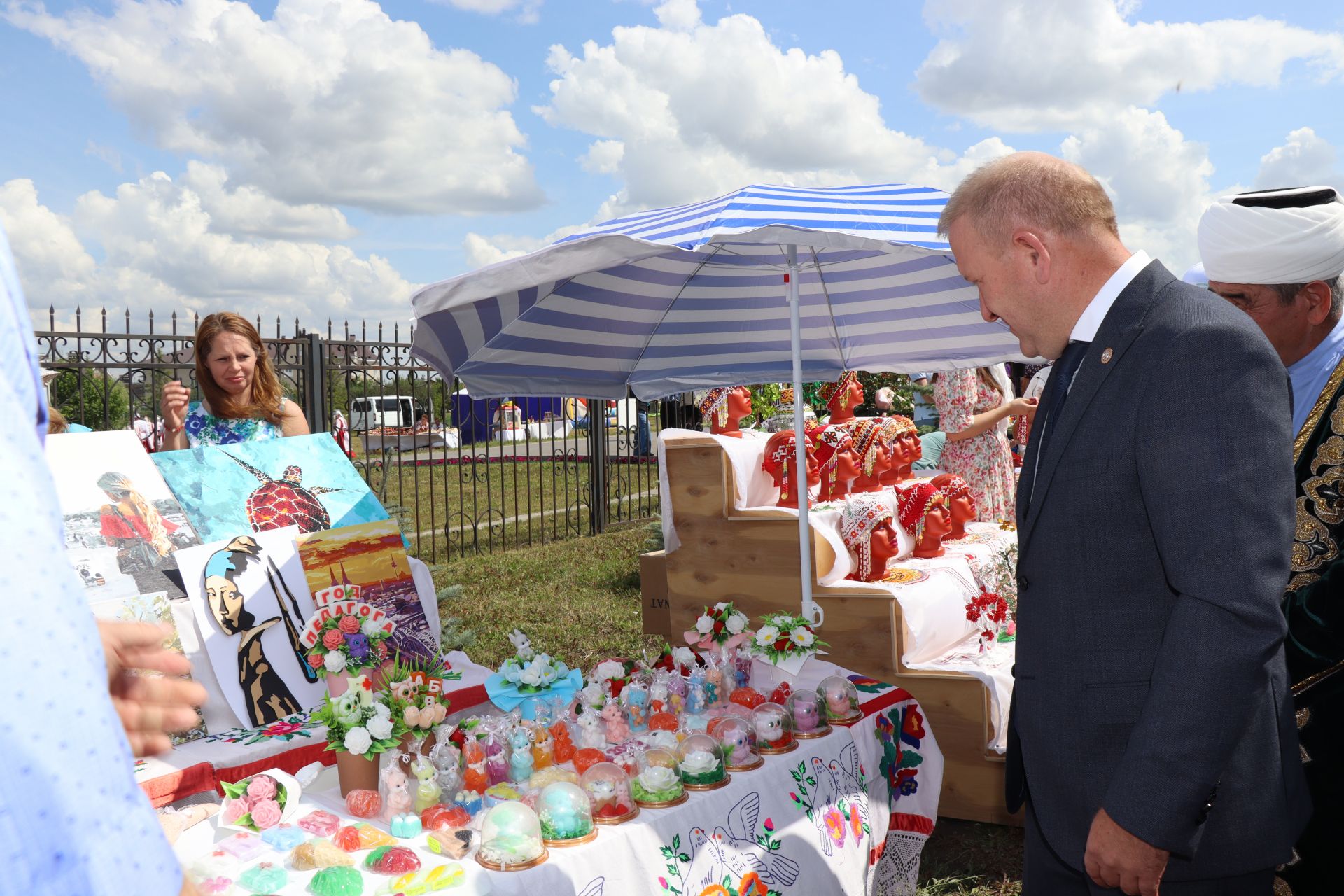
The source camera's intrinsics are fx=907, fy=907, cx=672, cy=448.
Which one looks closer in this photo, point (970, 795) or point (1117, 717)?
point (1117, 717)

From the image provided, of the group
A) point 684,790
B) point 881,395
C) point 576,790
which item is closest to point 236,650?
point 576,790

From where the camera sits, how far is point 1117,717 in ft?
4.78

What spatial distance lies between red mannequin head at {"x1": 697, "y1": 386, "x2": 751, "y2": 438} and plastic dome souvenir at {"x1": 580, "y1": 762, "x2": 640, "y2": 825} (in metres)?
2.88

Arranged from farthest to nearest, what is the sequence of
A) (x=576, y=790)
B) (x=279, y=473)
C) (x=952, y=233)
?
(x=279, y=473) → (x=576, y=790) → (x=952, y=233)

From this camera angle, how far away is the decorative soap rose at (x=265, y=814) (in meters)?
1.86

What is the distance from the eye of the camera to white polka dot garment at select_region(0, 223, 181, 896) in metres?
0.45

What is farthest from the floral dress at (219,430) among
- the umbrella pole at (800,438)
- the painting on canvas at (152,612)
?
the umbrella pole at (800,438)

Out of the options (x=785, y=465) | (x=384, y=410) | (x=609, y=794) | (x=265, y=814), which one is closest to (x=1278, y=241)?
(x=609, y=794)

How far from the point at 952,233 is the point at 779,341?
96.1 inches

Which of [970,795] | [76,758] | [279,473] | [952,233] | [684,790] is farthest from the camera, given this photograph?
[970,795]

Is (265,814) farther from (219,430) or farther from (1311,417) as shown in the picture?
(1311,417)

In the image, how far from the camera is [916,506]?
14.2 feet

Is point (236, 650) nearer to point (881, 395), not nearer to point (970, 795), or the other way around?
point (970, 795)

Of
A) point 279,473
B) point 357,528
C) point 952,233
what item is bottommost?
point 357,528
